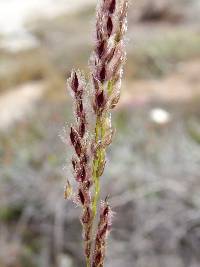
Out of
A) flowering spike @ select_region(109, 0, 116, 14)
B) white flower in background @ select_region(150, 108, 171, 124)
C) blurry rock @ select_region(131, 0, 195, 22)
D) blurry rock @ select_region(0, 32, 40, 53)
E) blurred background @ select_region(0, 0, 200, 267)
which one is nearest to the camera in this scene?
flowering spike @ select_region(109, 0, 116, 14)

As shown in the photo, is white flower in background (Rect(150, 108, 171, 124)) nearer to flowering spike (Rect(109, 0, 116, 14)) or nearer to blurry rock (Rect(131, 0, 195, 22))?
flowering spike (Rect(109, 0, 116, 14))

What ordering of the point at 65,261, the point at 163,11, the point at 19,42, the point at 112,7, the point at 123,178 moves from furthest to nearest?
1. the point at 163,11
2. the point at 19,42
3. the point at 123,178
4. the point at 65,261
5. the point at 112,7

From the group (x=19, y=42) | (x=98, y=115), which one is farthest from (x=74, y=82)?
(x=19, y=42)

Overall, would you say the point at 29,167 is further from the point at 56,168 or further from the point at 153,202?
the point at 153,202

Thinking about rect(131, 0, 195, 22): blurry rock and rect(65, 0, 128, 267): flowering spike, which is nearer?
rect(65, 0, 128, 267): flowering spike

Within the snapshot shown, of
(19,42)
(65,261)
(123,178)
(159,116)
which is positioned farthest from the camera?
(19,42)

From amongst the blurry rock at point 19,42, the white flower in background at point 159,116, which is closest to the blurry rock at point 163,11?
the blurry rock at point 19,42

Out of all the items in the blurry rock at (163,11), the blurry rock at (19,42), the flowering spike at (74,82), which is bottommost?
the flowering spike at (74,82)

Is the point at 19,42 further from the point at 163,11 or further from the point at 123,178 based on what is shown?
the point at 123,178

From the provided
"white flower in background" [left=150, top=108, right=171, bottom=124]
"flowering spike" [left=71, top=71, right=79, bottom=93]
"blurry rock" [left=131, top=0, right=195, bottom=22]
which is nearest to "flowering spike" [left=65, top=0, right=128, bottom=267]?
"flowering spike" [left=71, top=71, right=79, bottom=93]

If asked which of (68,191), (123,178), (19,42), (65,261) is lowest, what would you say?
(68,191)

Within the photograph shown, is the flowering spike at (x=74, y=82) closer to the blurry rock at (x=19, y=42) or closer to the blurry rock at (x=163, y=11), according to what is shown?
the blurry rock at (x=19, y=42)
